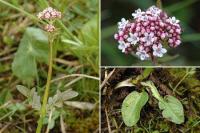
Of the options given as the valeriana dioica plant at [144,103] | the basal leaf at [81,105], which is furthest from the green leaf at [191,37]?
the basal leaf at [81,105]

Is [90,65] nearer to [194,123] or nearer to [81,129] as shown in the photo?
[81,129]

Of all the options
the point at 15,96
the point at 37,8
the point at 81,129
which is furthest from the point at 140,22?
the point at 37,8

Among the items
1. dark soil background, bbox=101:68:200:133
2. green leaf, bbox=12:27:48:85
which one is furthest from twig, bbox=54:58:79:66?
dark soil background, bbox=101:68:200:133

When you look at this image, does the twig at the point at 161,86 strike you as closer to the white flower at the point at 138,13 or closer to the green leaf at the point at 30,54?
the white flower at the point at 138,13

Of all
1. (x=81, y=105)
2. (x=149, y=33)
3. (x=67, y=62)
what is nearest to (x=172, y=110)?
(x=149, y=33)

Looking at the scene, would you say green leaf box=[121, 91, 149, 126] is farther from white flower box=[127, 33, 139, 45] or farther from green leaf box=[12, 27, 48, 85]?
green leaf box=[12, 27, 48, 85]

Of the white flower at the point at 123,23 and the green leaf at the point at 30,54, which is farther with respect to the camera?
the green leaf at the point at 30,54
